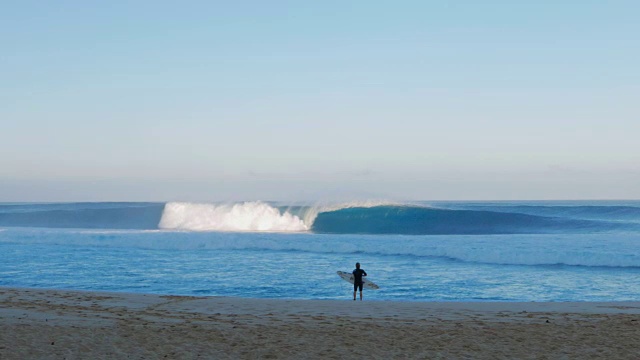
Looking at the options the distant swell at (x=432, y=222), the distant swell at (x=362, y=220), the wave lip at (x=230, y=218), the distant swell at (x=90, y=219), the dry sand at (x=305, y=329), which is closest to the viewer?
the dry sand at (x=305, y=329)

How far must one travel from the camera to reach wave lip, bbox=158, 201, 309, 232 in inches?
1296

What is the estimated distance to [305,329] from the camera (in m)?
7.78

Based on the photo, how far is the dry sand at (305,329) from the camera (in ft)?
21.2

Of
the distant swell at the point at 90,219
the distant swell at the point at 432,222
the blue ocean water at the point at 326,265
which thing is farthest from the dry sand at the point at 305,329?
the distant swell at the point at 90,219

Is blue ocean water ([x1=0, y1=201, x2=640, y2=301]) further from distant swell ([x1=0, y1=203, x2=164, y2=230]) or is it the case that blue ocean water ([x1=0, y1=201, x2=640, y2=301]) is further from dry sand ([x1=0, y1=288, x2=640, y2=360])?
distant swell ([x1=0, y1=203, x2=164, y2=230])

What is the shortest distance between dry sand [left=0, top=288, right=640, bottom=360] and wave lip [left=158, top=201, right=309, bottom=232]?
21811 mm

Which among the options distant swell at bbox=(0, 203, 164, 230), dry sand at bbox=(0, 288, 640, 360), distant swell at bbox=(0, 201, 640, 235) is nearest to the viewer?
dry sand at bbox=(0, 288, 640, 360)

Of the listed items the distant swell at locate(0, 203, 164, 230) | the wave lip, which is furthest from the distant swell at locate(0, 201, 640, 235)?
the distant swell at locate(0, 203, 164, 230)

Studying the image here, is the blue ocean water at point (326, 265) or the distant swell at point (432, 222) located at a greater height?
the distant swell at point (432, 222)

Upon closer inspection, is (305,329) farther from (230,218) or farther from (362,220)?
(230,218)

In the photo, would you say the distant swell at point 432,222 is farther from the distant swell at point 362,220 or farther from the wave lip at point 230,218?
the wave lip at point 230,218

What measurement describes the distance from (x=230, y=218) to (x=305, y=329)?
26.9 m

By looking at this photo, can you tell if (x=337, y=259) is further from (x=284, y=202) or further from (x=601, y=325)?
(x=284, y=202)

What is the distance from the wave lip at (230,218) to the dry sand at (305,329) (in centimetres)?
2181
